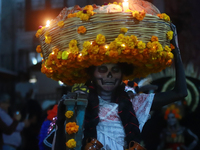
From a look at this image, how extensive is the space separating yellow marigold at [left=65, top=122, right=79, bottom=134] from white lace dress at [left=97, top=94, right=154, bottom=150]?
39 centimetres

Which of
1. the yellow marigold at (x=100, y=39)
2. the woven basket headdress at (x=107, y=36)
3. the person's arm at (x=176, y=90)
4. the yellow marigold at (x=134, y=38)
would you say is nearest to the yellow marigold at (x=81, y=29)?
the woven basket headdress at (x=107, y=36)

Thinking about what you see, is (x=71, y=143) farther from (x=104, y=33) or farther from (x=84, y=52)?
(x=104, y=33)

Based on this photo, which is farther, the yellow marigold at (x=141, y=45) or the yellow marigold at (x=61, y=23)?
the yellow marigold at (x=61, y=23)

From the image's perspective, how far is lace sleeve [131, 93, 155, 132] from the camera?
2.30m

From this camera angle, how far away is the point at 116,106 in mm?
2275

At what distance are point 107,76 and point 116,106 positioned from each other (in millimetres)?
278

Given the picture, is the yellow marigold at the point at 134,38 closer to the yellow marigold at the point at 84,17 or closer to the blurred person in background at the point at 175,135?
the yellow marigold at the point at 84,17

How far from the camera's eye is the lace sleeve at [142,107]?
7.55 ft

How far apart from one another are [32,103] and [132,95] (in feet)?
11.7

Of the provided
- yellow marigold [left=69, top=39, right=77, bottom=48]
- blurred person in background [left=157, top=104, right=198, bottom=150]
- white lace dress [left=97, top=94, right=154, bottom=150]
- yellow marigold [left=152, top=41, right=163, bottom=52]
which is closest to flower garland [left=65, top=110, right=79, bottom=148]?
white lace dress [left=97, top=94, right=154, bottom=150]

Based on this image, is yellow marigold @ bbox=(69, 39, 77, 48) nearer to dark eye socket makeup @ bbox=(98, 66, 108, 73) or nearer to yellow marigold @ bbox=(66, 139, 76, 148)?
dark eye socket makeup @ bbox=(98, 66, 108, 73)

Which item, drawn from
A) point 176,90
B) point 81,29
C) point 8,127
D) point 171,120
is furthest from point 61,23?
point 171,120

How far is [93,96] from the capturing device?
7.48ft

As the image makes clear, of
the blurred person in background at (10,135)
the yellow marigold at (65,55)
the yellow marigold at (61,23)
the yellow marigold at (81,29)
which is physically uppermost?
the yellow marigold at (61,23)
